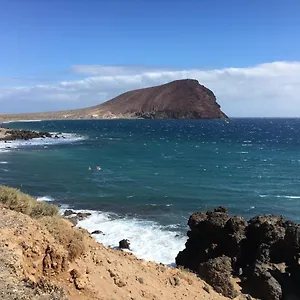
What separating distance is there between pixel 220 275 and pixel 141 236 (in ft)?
28.4

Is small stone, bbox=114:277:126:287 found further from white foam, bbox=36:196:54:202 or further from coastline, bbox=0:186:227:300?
white foam, bbox=36:196:54:202

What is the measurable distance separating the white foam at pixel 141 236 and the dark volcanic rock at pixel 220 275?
15.4ft

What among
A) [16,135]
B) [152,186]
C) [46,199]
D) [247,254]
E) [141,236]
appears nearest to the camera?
[247,254]

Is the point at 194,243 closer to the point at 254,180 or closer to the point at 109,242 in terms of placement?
the point at 109,242

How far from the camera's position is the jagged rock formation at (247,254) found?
45.7ft

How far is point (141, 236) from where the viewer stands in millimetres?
21781

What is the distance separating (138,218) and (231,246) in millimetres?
10291

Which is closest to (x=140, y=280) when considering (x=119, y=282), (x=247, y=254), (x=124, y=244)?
(x=119, y=282)

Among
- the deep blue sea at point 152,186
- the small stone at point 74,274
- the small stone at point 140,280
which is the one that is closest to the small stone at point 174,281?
the small stone at point 140,280

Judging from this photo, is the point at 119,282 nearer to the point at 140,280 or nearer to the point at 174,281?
the point at 140,280

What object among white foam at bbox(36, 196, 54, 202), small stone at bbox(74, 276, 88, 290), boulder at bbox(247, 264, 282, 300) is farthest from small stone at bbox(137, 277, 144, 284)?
white foam at bbox(36, 196, 54, 202)

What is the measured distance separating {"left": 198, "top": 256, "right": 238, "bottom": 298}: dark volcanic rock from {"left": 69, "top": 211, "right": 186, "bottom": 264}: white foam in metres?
4.68

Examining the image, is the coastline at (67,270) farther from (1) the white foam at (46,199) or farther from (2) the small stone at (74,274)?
(1) the white foam at (46,199)

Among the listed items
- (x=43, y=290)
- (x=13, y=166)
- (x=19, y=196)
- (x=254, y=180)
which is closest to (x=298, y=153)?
(x=254, y=180)
